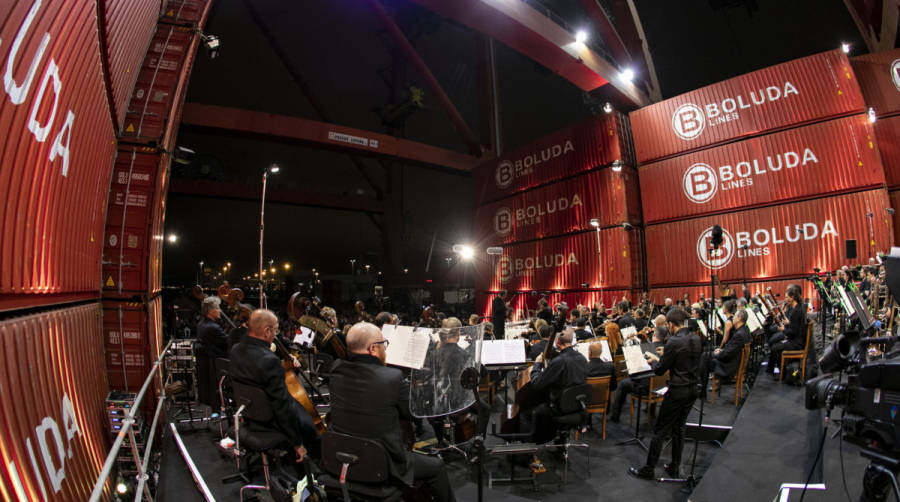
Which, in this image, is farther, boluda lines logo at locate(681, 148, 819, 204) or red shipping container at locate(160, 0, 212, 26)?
boluda lines logo at locate(681, 148, 819, 204)

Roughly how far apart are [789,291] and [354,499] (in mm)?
8426

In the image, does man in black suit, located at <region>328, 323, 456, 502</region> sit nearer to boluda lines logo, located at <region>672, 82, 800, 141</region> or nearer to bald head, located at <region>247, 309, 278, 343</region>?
bald head, located at <region>247, 309, 278, 343</region>

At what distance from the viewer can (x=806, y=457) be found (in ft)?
14.8

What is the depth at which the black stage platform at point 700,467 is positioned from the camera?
3994mm

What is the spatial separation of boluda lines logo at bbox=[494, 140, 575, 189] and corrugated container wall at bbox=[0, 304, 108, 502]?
1971 cm

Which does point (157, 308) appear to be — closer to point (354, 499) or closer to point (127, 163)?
point (127, 163)

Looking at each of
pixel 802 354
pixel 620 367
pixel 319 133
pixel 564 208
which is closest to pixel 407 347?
pixel 620 367

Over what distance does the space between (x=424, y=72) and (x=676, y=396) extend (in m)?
22.2

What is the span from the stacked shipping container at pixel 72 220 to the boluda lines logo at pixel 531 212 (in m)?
16.9

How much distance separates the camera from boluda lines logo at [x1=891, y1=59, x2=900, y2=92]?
13.5 meters

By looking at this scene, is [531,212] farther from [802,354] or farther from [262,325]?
[262,325]

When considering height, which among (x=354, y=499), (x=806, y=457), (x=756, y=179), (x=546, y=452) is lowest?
(x=546, y=452)

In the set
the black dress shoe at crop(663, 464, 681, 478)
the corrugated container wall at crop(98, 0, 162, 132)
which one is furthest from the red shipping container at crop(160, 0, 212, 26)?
the black dress shoe at crop(663, 464, 681, 478)

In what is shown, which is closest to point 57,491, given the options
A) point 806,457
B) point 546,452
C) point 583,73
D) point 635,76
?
point 546,452
